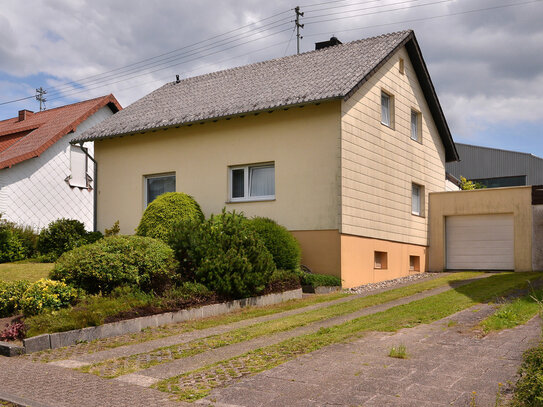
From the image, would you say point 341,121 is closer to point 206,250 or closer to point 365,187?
point 365,187

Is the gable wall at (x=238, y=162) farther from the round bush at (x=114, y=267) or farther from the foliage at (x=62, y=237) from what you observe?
the round bush at (x=114, y=267)

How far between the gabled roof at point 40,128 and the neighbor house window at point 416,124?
1458cm

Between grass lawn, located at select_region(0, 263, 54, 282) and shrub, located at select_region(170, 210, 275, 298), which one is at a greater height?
shrub, located at select_region(170, 210, 275, 298)

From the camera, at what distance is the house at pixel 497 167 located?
4097 cm

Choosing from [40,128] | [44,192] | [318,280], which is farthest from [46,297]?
[40,128]

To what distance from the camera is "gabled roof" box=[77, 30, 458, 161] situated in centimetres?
1569

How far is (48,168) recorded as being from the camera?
24.5 metres

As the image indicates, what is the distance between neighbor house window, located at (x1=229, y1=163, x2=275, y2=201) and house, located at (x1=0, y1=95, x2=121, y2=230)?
10265 mm

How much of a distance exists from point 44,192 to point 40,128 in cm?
410

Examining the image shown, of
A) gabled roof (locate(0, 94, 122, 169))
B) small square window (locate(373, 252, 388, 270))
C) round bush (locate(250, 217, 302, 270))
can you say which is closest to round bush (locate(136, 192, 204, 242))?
round bush (locate(250, 217, 302, 270))

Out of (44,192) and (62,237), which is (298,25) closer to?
(44,192)

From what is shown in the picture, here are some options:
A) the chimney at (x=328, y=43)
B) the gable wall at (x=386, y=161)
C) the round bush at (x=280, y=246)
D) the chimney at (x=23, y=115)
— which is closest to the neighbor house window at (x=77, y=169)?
the chimney at (x=23, y=115)

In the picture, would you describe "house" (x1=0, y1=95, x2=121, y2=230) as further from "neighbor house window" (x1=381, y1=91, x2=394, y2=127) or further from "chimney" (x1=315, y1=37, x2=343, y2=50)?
"neighbor house window" (x1=381, y1=91, x2=394, y2=127)

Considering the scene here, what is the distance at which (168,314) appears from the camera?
1014 cm
